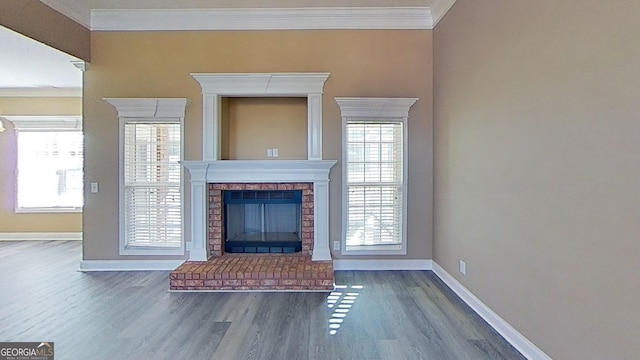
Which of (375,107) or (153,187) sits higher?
(375,107)

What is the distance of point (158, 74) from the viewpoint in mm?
4953

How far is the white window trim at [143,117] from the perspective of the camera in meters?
4.88

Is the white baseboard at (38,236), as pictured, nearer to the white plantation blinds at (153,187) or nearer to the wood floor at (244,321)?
the wood floor at (244,321)

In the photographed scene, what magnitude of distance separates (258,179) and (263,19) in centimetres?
195

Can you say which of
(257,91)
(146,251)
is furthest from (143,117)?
(146,251)

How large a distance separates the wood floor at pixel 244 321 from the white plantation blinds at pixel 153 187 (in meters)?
0.56

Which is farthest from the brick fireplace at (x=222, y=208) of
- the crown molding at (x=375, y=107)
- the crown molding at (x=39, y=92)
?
the crown molding at (x=39, y=92)

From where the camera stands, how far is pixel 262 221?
5266 mm

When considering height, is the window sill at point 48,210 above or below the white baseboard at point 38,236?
above

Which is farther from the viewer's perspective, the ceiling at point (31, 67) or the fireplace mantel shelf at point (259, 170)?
the fireplace mantel shelf at point (259, 170)

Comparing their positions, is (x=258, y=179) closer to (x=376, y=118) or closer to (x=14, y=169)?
(x=376, y=118)

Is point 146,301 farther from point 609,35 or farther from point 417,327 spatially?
point 609,35

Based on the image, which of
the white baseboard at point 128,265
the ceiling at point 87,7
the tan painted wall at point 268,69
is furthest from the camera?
the white baseboard at point 128,265

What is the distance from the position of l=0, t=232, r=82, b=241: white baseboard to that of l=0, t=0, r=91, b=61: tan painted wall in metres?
3.88
